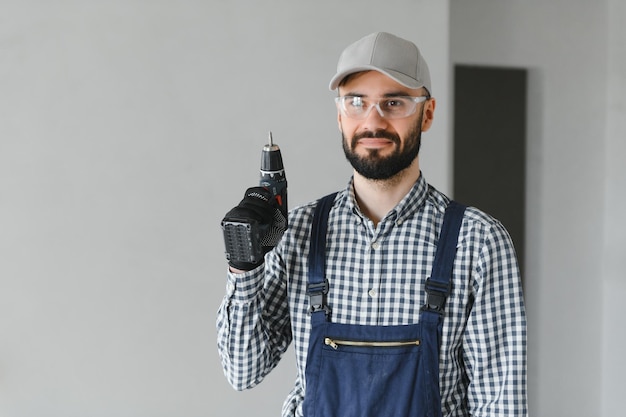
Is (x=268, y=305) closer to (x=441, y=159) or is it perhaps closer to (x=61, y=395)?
(x=61, y=395)

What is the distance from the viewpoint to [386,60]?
1489 mm

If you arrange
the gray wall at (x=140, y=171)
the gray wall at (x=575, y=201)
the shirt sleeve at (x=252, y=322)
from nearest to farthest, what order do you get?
the shirt sleeve at (x=252, y=322) < the gray wall at (x=140, y=171) < the gray wall at (x=575, y=201)

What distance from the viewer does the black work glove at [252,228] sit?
1425mm

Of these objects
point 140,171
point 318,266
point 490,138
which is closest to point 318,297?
point 318,266

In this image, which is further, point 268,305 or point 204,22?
point 204,22

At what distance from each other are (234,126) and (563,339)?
6.97 feet

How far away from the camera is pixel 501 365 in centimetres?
147

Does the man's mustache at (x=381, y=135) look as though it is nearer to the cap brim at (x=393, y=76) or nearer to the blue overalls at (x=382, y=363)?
the cap brim at (x=393, y=76)

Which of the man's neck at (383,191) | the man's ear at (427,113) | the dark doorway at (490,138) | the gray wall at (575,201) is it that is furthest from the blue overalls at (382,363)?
the gray wall at (575,201)

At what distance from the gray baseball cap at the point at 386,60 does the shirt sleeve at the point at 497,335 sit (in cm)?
35

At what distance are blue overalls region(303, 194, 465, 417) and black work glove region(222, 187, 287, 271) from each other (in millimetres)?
170

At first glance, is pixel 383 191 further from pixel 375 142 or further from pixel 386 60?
pixel 386 60

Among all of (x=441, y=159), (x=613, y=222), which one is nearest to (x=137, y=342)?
(x=441, y=159)

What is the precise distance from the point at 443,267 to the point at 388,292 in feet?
0.40
